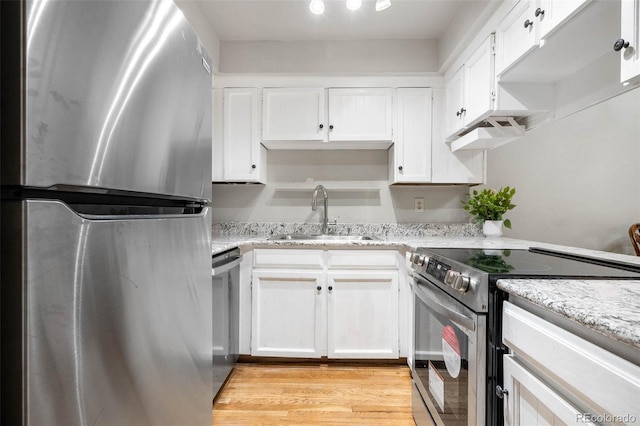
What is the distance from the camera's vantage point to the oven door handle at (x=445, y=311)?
980 mm

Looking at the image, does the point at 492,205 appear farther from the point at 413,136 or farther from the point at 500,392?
the point at 500,392

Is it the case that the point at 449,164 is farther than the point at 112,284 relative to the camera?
Yes

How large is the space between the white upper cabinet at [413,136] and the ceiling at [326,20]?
53 centimetres

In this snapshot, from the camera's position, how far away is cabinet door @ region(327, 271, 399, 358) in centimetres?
216

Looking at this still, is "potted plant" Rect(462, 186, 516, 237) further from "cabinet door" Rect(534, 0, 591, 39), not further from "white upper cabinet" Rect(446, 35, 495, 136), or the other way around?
"cabinet door" Rect(534, 0, 591, 39)

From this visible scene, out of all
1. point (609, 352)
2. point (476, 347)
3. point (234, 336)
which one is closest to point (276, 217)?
point (234, 336)

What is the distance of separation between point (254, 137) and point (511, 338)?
7.26 ft

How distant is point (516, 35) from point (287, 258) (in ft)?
6.11

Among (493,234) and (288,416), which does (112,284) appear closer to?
(288,416)

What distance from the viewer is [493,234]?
2352 mm

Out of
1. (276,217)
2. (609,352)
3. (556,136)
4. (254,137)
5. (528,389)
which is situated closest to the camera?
(609,352)

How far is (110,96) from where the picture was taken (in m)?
0.59

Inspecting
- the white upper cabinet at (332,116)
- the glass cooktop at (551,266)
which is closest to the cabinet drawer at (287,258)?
the white upper cabinet at (332,116)

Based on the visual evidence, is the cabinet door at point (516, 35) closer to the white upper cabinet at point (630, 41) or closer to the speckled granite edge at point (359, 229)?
the white upper cabinet at point (630, 41)
